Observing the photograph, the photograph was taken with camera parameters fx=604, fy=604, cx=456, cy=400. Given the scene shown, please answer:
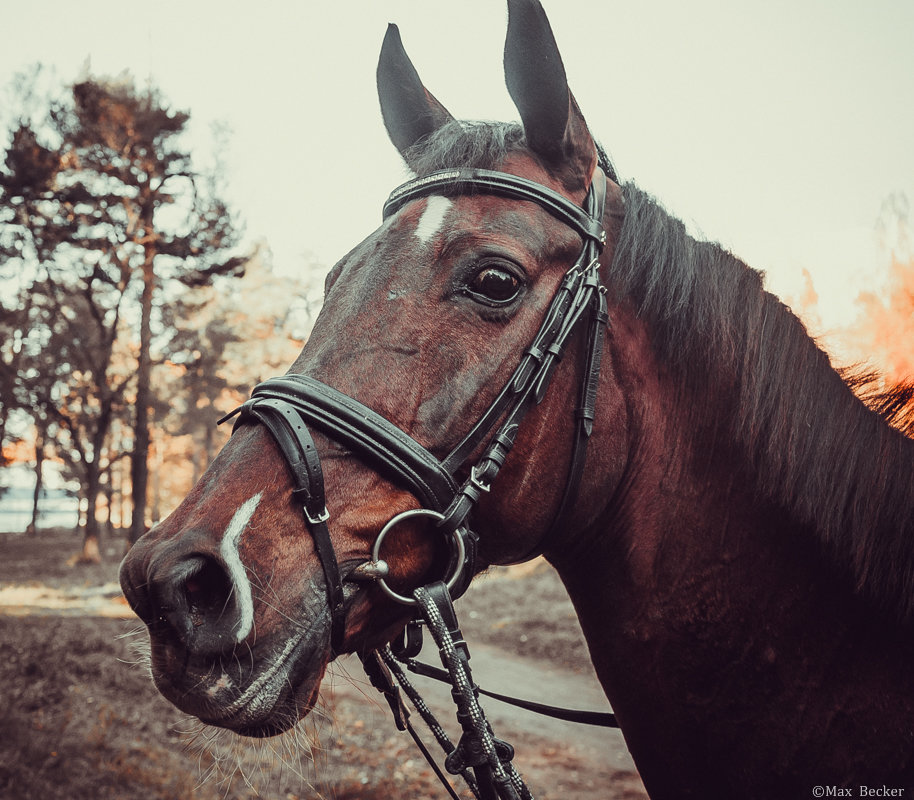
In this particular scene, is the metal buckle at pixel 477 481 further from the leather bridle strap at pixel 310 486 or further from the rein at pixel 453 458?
the leather bridle strap at pixel 310 486

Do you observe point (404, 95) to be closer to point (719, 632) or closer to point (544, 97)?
point (544, 97)

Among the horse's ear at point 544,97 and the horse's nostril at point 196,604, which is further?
the horse's ear at point 544,97

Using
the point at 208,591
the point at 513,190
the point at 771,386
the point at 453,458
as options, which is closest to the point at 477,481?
the point at 453,458

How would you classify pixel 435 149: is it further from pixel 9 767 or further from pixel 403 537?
pixel 9 767

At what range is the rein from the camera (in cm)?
160

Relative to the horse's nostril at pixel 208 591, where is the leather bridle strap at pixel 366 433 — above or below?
above

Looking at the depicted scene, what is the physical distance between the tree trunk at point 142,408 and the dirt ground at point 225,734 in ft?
17.0

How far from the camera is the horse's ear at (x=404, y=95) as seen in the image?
2609 millimetres

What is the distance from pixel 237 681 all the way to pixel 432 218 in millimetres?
1445

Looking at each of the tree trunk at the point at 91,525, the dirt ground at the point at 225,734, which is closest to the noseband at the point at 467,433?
the dirt ground at the point at 225,734

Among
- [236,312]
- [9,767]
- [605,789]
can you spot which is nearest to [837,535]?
[605,789]

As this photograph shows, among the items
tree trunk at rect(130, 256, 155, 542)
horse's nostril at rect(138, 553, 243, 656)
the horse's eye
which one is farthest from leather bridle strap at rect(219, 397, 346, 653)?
tree trunk at rect(130, 256, 155, 542)

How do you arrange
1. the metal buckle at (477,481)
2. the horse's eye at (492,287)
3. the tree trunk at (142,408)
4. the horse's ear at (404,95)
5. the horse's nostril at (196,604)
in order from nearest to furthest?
the horse's nostril at (196,604) → the metal buckle at (477,481) → the horse's eye at (492,287) → the horse's ear at (404,95) → the tree trunk at (142,408)

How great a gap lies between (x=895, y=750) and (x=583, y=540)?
3.52 ft
